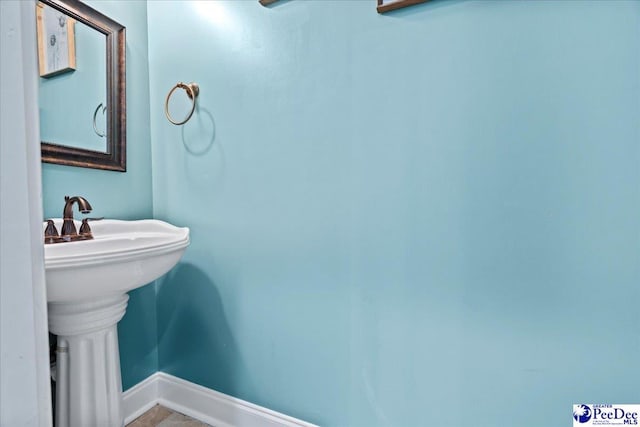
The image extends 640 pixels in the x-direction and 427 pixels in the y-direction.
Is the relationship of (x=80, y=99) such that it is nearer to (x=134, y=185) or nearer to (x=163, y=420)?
(x=134, y=185)

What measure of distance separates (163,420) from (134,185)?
1005mm

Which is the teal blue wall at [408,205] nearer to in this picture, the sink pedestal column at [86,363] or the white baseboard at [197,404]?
the white baseboard at [197,404]

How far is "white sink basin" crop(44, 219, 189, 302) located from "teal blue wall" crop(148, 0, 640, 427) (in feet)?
1.11

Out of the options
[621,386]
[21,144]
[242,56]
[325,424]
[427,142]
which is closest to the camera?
[21,144]

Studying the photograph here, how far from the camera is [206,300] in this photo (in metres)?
1.26

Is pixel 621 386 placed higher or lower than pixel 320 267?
lower

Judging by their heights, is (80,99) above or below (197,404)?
above

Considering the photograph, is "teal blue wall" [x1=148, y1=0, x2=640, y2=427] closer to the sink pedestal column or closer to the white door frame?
the sink pedestal column

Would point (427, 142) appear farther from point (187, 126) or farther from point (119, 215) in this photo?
point (119, 215)

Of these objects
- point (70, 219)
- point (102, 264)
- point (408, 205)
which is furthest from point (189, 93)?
point (408, 205)

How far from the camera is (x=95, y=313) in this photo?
35.6 inches

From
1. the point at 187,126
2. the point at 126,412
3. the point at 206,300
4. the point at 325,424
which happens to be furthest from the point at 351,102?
the point at 126,412

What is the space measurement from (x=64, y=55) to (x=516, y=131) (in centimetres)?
151

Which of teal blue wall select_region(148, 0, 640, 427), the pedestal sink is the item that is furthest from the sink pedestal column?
teal blue wall select_region(148, 0, 640, 427)
